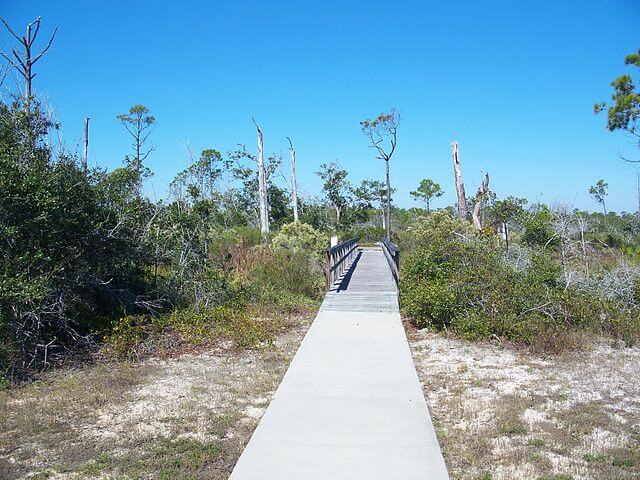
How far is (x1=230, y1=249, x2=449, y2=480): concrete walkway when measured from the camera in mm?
3713

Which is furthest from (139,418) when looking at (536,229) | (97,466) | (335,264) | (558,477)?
(536,229)

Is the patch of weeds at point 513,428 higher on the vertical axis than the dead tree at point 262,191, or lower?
lower

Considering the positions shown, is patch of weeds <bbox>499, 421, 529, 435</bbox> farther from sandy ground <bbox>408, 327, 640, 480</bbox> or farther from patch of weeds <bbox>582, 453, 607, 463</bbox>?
patch of weeds <bbox>582, 453, 607, 463</bbox>

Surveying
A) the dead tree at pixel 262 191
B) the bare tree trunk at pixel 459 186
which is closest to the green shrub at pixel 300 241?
the dead tree at pixel 262 191

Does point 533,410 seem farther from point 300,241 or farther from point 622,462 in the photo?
point 300,241

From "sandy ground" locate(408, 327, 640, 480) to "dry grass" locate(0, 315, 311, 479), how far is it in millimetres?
1907

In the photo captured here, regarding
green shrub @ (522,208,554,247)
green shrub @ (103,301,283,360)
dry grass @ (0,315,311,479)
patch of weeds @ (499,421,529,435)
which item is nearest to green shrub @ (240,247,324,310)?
green shrub @ (103,301,283,360)

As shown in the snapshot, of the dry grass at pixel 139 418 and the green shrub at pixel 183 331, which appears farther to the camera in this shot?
the green shrub at pixel 183 331

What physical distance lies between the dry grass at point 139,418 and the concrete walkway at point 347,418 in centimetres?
27

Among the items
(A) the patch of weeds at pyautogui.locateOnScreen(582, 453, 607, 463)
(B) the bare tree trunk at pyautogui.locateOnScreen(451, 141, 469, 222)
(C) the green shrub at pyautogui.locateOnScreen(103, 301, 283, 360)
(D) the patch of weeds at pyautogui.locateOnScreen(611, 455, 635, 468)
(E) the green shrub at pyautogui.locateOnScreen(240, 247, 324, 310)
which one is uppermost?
(B) the bare tree trunk at pyautogui.locateOnScreen(451, 141, 469, 222)

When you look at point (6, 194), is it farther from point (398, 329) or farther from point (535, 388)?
point (535, 388)

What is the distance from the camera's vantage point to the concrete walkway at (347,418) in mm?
3713

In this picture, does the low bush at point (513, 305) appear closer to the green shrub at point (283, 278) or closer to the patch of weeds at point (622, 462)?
the green shrub at point (283, 278)

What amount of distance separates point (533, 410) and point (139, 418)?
3870 millimetres
